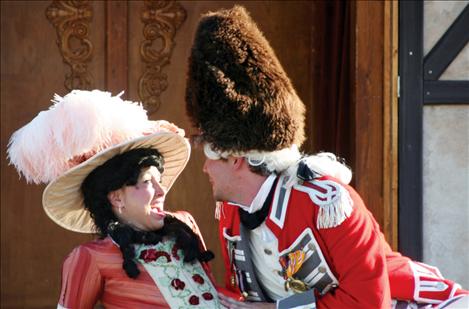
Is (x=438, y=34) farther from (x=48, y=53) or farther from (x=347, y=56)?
(x=48, y=53)

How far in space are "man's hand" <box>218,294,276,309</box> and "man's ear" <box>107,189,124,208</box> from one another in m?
0.46

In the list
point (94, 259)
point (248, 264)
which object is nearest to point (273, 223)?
point (248, 264)

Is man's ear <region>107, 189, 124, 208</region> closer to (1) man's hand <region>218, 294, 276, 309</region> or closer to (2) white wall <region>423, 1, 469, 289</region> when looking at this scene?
(1) man's hand <region>218, 294, 276, 309</region>

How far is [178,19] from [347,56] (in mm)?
960

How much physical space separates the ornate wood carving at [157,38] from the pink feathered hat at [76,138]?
6.72 ft

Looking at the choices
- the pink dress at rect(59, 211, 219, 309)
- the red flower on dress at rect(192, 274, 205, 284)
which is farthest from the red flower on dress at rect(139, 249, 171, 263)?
the red flower on dress at rect(192, 274, 205, 284)

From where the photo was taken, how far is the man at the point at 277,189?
3.46 meters

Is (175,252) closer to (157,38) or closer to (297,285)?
(297,285)

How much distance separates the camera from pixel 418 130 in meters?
5.09

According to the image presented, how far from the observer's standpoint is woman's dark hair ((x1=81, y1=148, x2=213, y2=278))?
3.66m

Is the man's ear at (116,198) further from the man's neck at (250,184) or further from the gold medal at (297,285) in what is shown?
the gold medal at (297,285)

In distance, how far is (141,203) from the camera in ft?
12.2

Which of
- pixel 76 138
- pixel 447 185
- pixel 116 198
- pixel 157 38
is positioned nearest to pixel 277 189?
pixel 116 198

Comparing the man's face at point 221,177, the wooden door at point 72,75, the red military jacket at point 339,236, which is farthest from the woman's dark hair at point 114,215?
the wooden door at point 72,75
